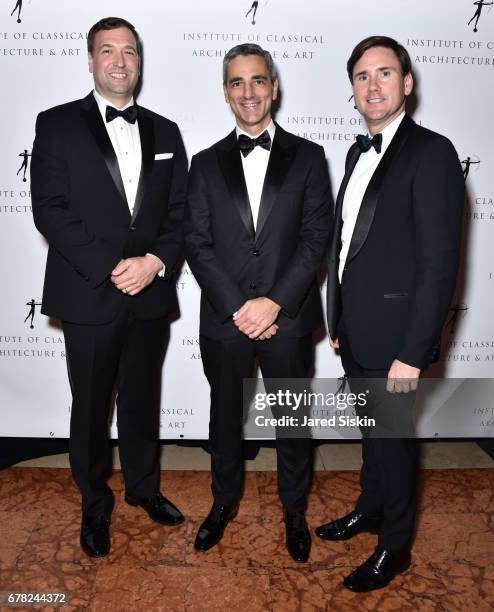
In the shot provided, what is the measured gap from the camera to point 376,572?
7.55 feet

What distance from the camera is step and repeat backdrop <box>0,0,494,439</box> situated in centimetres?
287

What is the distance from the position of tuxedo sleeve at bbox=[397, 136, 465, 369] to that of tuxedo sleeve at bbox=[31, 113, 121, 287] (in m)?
1.16

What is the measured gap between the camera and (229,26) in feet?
9.45

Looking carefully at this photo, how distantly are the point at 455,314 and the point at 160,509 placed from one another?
69.9 inches

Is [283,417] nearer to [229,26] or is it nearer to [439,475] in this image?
[439,475]

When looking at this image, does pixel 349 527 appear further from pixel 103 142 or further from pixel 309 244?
pixel 103 142

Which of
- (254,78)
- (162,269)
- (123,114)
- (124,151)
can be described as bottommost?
(162,269)

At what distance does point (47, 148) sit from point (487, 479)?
260 centimetres

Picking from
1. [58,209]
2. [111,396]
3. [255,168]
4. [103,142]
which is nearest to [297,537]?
[111,396]

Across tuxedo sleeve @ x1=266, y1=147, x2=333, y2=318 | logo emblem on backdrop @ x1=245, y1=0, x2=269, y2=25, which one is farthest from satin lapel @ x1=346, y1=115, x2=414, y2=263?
logo emblem on backdrop @ x1=245, y1=0, x2=269, y2=25

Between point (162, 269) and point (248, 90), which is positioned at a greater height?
point (248, 90)

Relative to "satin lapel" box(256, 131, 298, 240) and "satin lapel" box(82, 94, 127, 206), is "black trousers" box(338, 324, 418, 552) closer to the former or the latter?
"satin lapel" box(256, 131, 298, 240)

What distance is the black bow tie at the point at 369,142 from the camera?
A: 213 cm

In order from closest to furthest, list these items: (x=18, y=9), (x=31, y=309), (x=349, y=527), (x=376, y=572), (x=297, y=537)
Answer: (x=376, y=572) → (x=297, y=537) → (x=349, y=527) → (x=18, y=9) → (x=31, y=309)
